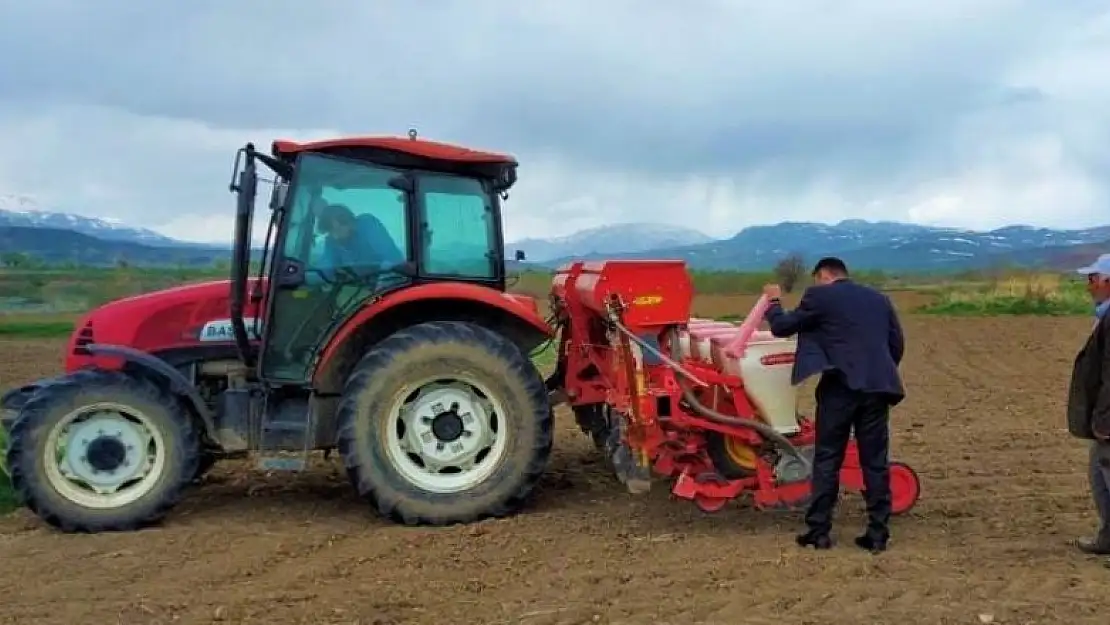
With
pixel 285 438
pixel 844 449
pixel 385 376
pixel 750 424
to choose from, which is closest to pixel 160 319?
pixel 285 438

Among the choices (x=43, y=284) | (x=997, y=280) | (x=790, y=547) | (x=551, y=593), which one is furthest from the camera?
(x=43, y=284)

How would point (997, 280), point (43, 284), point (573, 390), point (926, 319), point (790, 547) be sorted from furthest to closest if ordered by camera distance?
point (43, 284) < point (997, 280) < point (926, 319) < point (573, 390) < point (790, 547)

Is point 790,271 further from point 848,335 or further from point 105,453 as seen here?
point 105,453

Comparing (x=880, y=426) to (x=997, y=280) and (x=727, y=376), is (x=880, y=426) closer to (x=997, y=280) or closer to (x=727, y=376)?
(x=727, y=376)

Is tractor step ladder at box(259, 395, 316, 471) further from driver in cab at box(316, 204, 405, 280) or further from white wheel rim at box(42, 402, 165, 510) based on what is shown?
driver in cab at box(316, 204, 405, 280)

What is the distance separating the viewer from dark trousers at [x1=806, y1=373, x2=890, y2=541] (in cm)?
578

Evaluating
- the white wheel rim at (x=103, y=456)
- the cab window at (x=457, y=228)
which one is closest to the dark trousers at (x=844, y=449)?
the cab window at (x=457, y=228)

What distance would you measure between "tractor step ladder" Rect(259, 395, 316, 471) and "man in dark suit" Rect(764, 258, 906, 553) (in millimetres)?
2803

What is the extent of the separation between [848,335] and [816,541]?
1.09 metres

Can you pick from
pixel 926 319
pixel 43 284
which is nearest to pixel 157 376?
pixel 926 319

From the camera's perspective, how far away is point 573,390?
746cm

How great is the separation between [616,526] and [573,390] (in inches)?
52.3

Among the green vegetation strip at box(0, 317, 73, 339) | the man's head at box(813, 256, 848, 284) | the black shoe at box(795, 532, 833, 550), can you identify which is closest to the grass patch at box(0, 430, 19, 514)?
the black shoe at box(795, 532, 833, 550)

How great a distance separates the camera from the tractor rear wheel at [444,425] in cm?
627
